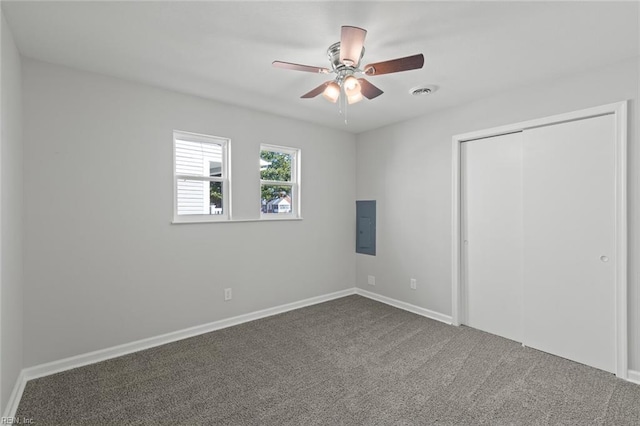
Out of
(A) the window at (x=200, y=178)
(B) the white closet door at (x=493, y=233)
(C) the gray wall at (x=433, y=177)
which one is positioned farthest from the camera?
(A) the window at (x=200, y=178)

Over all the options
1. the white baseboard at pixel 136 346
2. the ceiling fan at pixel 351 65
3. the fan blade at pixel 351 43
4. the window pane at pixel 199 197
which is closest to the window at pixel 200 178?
the window pane at pixel 199 197

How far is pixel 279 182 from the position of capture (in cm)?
396

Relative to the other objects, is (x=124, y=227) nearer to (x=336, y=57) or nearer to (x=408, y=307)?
(x=336, y=57)

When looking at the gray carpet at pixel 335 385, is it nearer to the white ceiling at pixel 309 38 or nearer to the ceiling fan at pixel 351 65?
the ceiling fan at pixel 351 65

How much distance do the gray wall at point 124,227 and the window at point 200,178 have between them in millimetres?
110

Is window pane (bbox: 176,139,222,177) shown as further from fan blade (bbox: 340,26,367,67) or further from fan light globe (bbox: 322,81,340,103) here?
fan blade (bbox: 340,26,367,67)

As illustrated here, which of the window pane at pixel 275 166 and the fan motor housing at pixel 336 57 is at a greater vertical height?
the fan motor housing at pixel 336 57

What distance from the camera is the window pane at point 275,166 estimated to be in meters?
3.86

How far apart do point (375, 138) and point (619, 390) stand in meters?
3.52

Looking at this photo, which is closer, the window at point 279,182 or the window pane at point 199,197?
the window pane at point 199,197

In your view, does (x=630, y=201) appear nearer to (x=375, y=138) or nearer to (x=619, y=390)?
(x=619, y=390)

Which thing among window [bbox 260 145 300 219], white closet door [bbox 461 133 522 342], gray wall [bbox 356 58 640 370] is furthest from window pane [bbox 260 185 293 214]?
white closet door [bbox 461 133 522 342]

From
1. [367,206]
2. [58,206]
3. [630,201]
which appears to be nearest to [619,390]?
[630,201]

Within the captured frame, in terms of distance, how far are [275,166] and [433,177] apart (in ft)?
6.48
